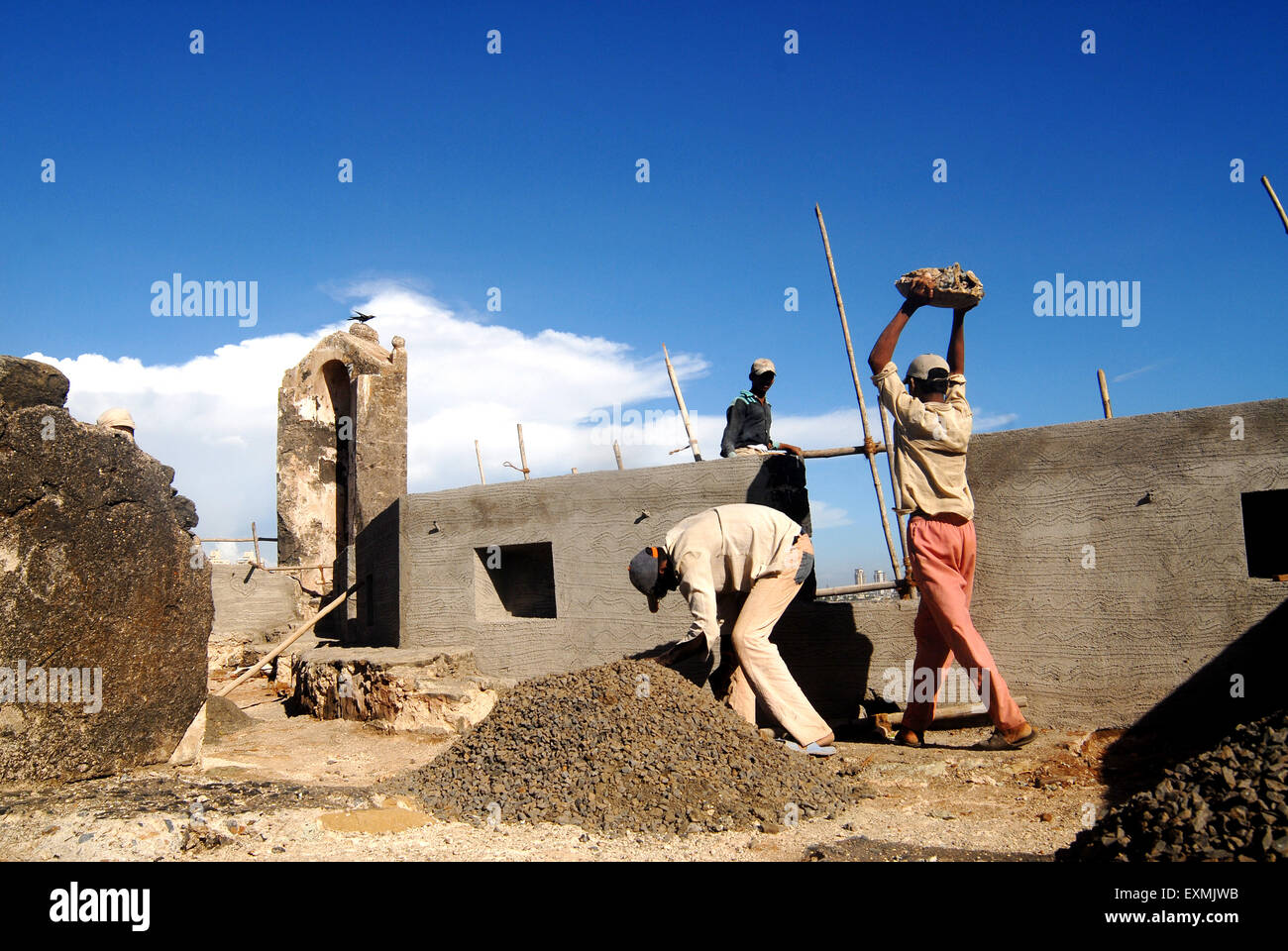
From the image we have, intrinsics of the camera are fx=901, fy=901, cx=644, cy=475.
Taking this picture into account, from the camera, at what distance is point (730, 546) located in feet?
15.3

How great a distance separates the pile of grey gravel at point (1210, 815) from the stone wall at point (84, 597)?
3.94m

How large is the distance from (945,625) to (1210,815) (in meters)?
1.80

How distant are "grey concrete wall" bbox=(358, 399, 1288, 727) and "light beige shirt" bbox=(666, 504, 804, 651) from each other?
0.73 metres

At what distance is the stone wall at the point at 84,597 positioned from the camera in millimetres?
3746

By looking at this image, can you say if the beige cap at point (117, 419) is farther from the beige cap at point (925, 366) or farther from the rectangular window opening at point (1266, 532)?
the rectangular window opening at point (1266, 532)

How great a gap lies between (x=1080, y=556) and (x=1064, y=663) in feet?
1.85

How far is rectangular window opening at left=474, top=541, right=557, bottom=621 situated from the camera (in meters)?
6.74

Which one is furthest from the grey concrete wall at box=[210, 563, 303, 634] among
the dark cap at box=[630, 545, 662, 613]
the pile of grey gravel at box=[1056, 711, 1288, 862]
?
the pile of grey gravel at box=[1056, 711, 1288, 862]

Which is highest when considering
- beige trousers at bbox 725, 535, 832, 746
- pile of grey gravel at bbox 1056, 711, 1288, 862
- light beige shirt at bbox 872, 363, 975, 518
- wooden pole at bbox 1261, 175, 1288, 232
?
wooden pole at bbox 1261, 175, 1288, 232

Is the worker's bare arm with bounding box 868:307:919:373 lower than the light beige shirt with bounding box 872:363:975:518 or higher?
higher

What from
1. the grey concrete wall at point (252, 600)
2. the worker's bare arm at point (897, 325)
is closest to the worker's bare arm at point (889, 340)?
the worker's bare arm at point (897, 325)

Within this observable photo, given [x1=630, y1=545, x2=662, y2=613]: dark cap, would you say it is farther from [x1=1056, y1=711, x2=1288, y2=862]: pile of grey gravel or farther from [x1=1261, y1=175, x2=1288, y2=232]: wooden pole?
[x1=1261, y1=175, x2=1288, y2=232]: wooden pole

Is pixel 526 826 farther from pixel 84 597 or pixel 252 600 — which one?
pixel 252 600

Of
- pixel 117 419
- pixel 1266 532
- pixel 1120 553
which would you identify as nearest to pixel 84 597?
pixel 117 419
